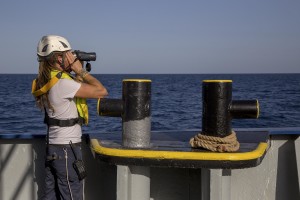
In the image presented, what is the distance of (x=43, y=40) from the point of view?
152 inches

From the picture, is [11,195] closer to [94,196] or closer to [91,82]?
[94,196]

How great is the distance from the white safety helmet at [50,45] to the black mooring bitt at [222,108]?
3.97 feet

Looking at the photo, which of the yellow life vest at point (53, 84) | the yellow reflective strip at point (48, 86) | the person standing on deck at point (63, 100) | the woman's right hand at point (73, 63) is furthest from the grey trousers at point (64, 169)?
the woman's right hand at point (73, 63)

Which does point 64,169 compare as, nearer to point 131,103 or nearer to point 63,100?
point 63,100

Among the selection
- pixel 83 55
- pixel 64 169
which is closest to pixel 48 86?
pixel 83 55

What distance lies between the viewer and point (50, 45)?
3.80 meters

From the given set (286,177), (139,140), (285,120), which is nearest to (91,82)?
(139,140)

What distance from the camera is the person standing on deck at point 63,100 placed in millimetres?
3783

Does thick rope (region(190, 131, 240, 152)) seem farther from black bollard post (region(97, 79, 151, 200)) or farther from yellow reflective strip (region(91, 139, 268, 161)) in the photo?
black bollard post (region(97, 79, 151, 200))

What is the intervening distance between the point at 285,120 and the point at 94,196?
2210 centimetres

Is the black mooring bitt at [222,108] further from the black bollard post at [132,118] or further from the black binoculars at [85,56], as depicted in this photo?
the black binoculars at [85,56]

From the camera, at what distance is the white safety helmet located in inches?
150

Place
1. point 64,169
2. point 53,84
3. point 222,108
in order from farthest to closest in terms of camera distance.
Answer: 1. point 64,169
2. point 53,84
3. point 222,108

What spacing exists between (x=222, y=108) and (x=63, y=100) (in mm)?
1266
